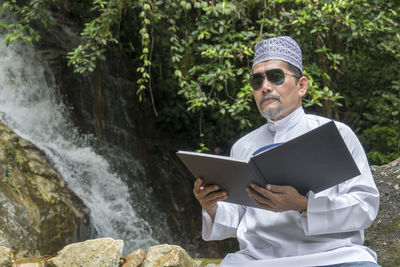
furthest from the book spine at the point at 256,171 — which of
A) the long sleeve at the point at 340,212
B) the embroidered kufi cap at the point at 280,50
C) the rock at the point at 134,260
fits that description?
the rock at the point at 134,260

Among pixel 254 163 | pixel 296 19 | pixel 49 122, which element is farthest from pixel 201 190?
pixel 49 122

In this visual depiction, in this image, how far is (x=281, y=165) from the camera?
187cm

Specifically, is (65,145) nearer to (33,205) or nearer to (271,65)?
(33,205)

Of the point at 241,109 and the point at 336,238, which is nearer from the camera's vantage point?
the point at 336,238

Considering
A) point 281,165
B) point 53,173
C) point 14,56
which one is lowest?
point 53,173

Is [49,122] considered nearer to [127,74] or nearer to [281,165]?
[127,74]

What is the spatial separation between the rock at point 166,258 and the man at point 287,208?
2.32m

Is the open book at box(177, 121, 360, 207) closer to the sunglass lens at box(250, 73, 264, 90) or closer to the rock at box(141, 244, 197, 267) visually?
the sunglass lens at box(250, 73, 264, 90)

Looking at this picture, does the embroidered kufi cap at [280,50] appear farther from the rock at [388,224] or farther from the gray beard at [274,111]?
the rock at [388,224]

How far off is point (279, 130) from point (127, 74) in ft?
23.8

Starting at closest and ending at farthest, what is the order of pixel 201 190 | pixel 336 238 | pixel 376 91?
1. pixel 336 238
2. pixel 201 190
3. pixel 376 91

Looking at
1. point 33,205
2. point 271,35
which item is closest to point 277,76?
point 271,35

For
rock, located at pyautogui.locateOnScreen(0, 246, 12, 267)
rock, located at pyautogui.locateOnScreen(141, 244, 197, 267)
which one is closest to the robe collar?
rock, located at pyautogui.locateOnScreen(141, 244, 197, 267)

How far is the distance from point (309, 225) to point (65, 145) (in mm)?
6624
